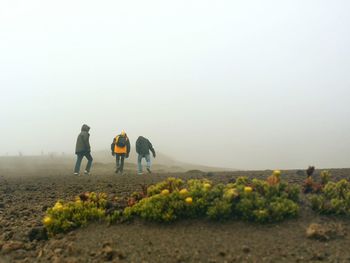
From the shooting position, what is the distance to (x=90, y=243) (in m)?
6.42

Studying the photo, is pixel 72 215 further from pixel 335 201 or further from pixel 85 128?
pixel 85 128

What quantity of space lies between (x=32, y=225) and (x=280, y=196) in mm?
4525

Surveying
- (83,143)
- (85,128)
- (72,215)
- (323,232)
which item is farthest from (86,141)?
(323,232)

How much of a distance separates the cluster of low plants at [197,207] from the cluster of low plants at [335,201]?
0.39 meters

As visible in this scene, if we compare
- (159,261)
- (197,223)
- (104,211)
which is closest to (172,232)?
(197,223)

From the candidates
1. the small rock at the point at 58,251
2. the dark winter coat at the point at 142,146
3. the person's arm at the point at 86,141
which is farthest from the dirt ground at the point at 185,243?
the dark winter coat at the point at 142,146

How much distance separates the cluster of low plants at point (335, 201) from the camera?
6.88 meters

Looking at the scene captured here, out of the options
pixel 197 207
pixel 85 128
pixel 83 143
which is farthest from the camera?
pixel 85 128

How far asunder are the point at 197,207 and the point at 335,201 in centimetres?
230

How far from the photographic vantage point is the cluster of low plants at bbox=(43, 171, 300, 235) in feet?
22.5

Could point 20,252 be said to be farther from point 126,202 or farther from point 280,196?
point 280,196

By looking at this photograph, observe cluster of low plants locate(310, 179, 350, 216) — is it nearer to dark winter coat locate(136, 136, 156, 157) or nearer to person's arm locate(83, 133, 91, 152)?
dark winter coat locate(136, 136, 156, 157)

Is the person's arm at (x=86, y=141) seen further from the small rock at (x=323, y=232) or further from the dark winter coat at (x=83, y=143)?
the small rock at (x=323, y=232)

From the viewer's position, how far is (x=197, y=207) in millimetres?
7117
